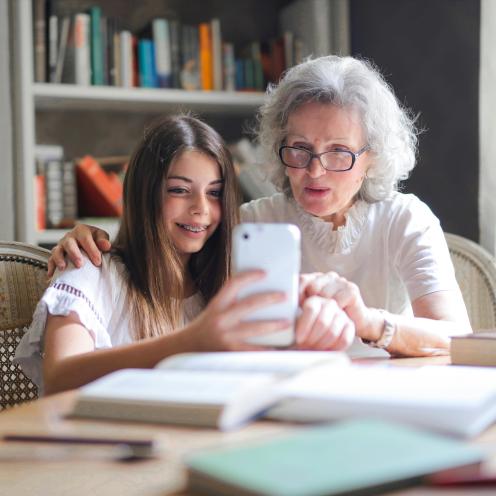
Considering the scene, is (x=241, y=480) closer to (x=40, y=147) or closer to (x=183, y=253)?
(x=183, y=253)

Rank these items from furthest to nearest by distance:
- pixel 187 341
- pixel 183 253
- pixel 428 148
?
pixel 428 148 → pixel 183 253 → pixel 187 341

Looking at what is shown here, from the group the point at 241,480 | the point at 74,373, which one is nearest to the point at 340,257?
the point at 74,373

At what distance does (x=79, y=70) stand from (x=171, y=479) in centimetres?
240

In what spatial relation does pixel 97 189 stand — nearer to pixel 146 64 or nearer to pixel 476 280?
pixel 146 64

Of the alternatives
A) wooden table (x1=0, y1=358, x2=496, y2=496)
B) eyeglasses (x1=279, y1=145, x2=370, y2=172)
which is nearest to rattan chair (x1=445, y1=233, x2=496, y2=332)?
eyeglasses (x1=279, y1=145, x2=370, y2=172)

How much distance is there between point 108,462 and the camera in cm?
75

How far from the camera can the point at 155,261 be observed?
1595 millimetres

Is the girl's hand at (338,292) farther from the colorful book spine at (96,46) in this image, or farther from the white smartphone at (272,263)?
Answer: the colorful book spine at (96,46)

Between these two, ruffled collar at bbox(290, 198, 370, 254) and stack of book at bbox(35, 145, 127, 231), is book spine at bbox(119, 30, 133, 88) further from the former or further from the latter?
ruffled collar at bbox(290, 198, 370, 254)

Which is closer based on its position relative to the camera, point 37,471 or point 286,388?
point 37,471

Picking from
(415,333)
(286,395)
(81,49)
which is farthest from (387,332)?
(81,49)

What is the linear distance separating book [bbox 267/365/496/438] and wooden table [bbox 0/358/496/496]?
20mm

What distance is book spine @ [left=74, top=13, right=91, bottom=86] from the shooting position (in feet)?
9.57

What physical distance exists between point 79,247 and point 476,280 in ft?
3.06
